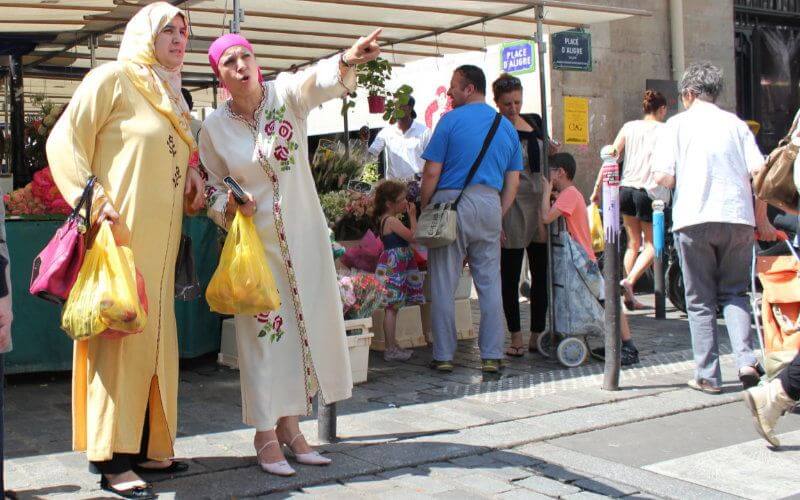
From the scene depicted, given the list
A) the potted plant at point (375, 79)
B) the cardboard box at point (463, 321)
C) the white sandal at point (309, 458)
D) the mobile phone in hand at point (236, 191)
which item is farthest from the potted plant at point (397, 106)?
the white sandal at point (309, 458)

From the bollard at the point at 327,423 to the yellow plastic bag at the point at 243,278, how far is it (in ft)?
2.78

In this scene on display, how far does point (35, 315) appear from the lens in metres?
6.24

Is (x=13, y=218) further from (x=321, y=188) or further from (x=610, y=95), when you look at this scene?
(x=610, y=95)

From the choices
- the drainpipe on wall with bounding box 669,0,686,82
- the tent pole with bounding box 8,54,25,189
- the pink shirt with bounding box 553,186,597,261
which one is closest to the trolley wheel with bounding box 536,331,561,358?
the pink shirt with bounding box 553,186,597,261

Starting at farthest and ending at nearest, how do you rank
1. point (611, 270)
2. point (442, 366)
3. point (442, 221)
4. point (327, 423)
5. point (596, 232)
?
point (596, 232) < point (442, 366) < point (442, 221) < point (611, 270) < point (327, 423)

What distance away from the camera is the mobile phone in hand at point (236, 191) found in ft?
14.2

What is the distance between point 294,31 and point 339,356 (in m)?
4.81

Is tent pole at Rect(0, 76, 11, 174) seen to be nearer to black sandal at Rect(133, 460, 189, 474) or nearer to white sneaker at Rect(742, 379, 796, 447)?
black sandal at Rect(133, 460, 189, 474)

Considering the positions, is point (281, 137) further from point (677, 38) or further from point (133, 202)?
point (677, 38)

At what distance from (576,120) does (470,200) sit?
5.21 meters

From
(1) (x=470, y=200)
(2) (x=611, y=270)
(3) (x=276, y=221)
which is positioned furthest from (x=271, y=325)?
(2) (x=611, y=270)

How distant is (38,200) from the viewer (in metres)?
6.23

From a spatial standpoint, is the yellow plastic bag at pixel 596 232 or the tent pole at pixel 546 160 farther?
the yellow plastic bag at pixel 596 232

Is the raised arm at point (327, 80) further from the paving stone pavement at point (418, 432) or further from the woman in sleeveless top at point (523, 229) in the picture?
the woman in sleeveless top at point (523, 229)
